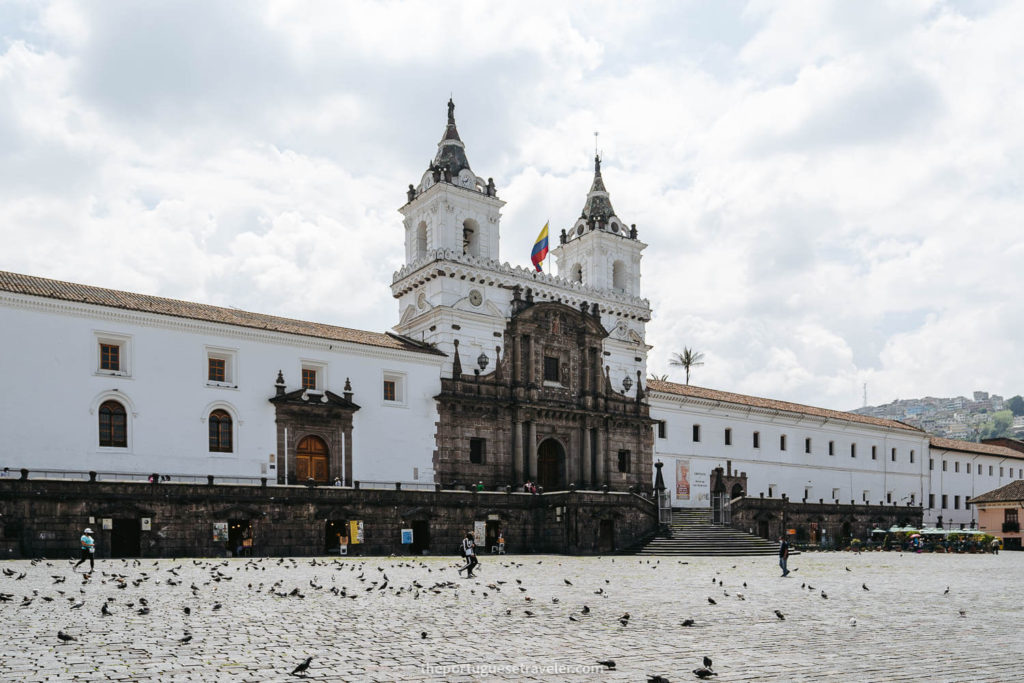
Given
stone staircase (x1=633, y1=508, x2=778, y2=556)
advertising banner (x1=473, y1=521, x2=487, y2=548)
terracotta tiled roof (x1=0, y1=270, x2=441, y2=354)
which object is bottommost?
stone staircase (x1=633, y1=508, x2=778, y2=556)

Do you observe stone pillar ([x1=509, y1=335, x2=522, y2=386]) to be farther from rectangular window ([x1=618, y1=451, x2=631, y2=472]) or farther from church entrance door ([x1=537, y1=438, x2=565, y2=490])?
rectangular window ([x1=618, y1=451, x2=631, y2=472])

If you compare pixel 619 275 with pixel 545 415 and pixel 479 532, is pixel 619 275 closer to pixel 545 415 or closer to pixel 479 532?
pixel 545 415

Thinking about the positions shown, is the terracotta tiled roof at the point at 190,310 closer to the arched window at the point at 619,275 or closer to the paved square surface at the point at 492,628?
the paved square surface at the point at 492,628

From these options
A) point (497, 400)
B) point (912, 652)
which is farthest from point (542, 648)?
point (497, 400)

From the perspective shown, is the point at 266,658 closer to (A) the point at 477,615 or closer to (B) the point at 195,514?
(A) the point at 477,615

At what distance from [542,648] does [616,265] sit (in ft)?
154

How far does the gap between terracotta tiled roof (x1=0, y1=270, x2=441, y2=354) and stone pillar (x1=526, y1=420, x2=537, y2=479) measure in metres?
6.77

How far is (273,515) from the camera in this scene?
35625mm

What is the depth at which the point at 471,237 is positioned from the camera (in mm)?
51094

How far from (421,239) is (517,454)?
525 inches

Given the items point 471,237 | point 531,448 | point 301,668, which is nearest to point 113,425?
point 531,448

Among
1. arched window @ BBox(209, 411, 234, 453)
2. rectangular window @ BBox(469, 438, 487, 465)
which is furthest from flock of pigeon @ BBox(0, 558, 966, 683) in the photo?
rectangular window @ BBox(469, 438, 487, 465)

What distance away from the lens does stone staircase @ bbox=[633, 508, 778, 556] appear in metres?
42.2

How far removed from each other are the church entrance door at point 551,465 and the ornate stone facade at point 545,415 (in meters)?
0.06
